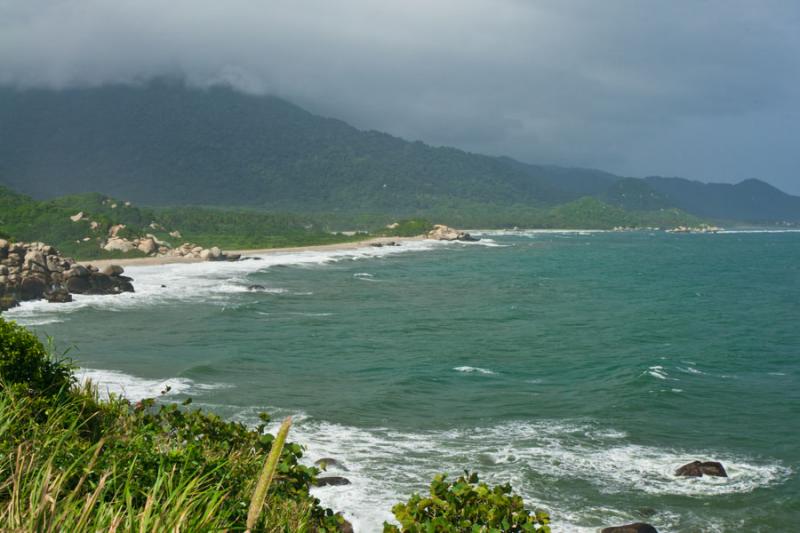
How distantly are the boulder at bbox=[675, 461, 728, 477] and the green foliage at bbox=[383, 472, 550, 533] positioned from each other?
11.8 meters

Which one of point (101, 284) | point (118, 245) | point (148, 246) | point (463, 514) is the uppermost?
point (118, 245)

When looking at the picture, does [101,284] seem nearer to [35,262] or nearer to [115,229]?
[35,262]

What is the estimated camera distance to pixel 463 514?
29.5 ft

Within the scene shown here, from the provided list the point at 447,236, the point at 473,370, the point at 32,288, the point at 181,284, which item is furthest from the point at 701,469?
the point at 447,236

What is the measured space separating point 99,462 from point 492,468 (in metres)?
13.3

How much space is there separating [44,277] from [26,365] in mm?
48928

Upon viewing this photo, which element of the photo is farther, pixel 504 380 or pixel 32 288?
pixel 32 288

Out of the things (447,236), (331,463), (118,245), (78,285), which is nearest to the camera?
(331,463)

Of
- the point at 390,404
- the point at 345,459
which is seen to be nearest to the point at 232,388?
the point at 390,404

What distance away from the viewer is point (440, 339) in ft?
134

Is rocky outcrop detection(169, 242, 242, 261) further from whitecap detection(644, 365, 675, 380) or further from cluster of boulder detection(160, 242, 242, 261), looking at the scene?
whitecap detection(644, 365, 675, 380)

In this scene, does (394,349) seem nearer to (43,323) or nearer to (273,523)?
(43,323)

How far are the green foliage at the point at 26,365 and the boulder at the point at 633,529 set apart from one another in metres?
11.7

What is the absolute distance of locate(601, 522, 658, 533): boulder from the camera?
1555cm
